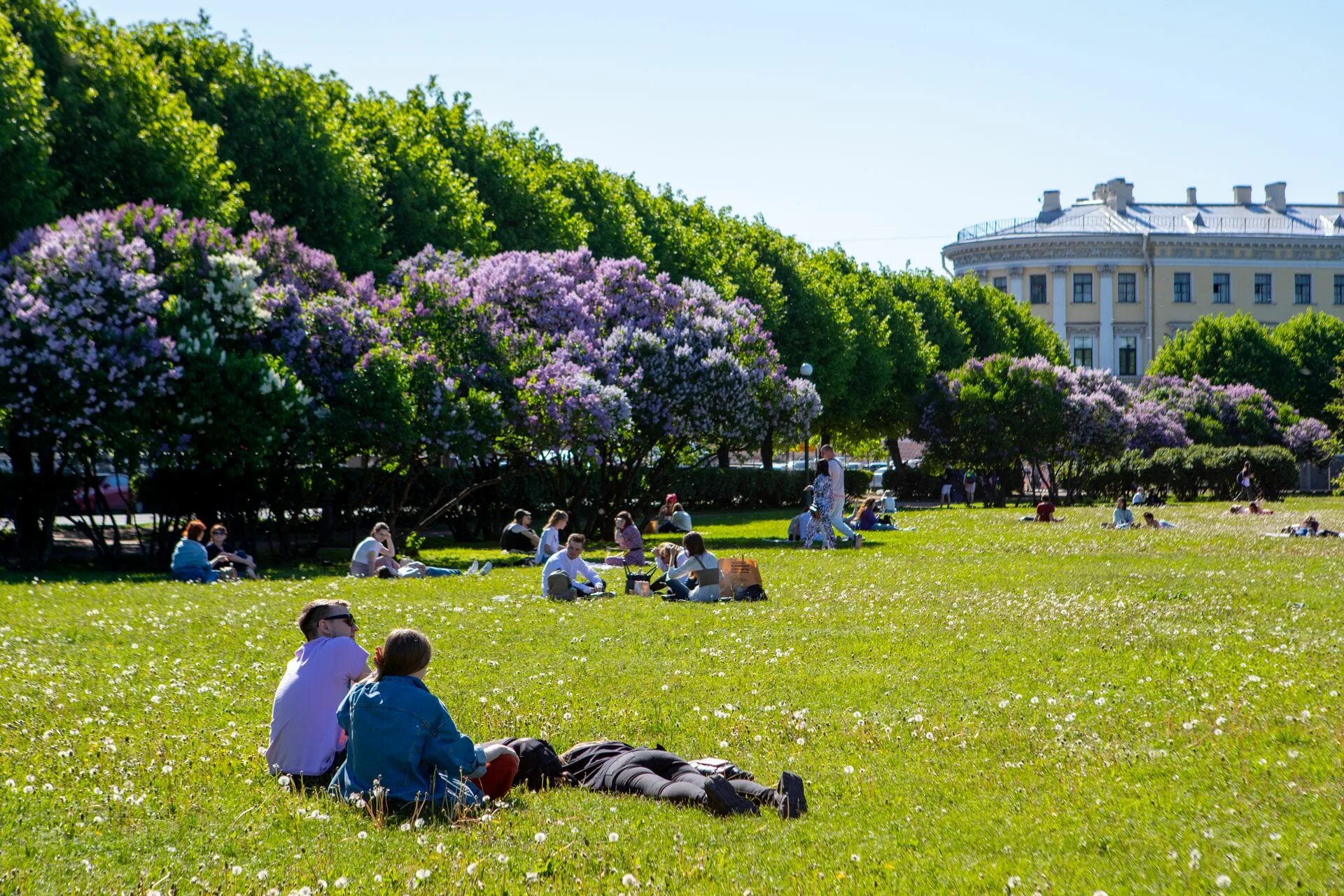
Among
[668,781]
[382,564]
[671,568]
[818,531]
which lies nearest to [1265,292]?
[818,531]

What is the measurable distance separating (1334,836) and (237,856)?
5381 millimetres

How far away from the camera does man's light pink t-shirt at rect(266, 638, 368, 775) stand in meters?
8.59

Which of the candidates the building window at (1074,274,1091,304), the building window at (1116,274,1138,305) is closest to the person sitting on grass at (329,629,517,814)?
the building window at (1074,274,1091,304)

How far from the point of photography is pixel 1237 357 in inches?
3260

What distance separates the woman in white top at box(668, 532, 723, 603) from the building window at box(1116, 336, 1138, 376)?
303 feet

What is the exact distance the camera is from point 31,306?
23.5 metres

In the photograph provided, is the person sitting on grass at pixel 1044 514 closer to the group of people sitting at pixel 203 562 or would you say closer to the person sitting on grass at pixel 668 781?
the group of people sitting at pixel 203 562

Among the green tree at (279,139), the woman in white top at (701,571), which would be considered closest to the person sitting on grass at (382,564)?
the woman in white top at (701,571)

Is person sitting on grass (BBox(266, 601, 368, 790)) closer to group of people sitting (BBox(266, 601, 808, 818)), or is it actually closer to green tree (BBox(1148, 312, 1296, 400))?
group of people sitting (BBox(266, 601, 808, 818))

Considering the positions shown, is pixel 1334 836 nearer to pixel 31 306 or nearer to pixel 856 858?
pixel 856 858

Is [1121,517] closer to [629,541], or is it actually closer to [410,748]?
[629,541]

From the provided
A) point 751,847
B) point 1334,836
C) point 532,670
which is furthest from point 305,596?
point 1334,836

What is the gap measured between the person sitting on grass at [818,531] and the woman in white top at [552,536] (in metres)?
7.00

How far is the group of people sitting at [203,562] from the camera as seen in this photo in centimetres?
2214
